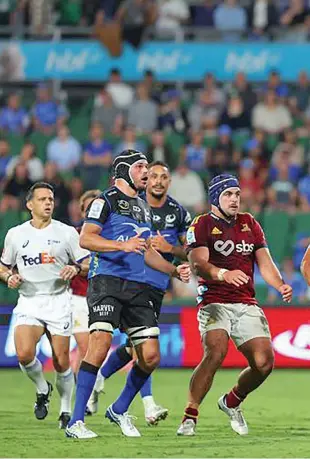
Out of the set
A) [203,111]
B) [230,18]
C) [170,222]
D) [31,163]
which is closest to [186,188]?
[31,163]

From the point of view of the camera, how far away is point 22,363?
12180mm

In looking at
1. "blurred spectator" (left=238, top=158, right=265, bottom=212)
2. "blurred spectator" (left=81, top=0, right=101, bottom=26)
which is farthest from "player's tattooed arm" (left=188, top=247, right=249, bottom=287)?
"blurred spectator" (left=81, top=0, right=101, bottom=26)

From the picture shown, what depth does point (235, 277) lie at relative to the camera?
425 inches

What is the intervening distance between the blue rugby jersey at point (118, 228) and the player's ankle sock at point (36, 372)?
4.92ft

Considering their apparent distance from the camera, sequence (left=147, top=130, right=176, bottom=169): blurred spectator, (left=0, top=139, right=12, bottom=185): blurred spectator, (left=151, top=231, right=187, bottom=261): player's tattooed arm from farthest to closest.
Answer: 1. (left=0, top=139, right=12, bottom=185): blurred spectator
2. (left=147, top=130, right=176, bottom=169): blurred spectator
3. (left=151, top=231, right=187, bottom=261): player's tattooed arm

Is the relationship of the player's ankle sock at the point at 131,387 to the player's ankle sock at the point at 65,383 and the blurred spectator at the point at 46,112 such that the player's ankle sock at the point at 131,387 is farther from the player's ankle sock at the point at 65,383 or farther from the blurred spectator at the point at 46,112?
the blurred spectator at the point at 46,112

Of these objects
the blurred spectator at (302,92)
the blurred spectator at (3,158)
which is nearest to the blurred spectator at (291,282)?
the blurred spectator at (302,92)

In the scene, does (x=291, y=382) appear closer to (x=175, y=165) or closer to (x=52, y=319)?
(x=52, y=319)

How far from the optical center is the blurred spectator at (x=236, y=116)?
23.8m

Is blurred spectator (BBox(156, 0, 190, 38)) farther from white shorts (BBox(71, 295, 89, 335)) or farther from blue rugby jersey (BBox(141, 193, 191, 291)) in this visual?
blue rugby jersey (BBox(141, 193, 191, 291))

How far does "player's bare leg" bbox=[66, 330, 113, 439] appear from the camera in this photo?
35.0 ft

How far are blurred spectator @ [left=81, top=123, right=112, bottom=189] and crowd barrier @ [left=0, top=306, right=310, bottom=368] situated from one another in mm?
4665

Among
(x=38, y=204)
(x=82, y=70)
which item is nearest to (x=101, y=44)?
(x=82, y=70)

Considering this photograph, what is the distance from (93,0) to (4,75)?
248 centimetres
